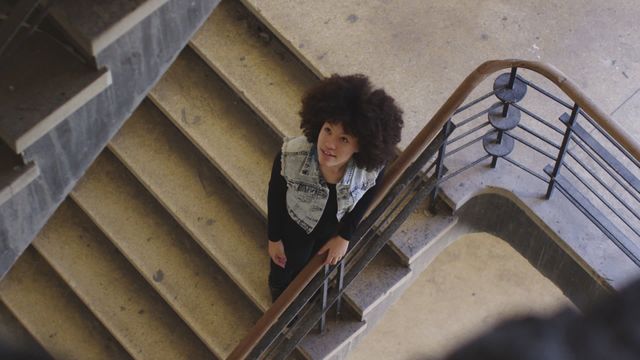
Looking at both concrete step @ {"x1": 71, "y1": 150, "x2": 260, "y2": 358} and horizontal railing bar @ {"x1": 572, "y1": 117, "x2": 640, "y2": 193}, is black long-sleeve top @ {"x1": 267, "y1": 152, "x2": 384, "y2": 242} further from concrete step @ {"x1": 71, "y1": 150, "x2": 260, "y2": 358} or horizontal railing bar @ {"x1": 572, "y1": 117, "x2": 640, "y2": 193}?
concrete step @ {"x1": 71, "y1": 150, "x2": 260, "y2": 358}

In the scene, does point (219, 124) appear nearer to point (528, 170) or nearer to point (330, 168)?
point (330, 168)

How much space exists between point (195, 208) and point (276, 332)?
0.98 metres

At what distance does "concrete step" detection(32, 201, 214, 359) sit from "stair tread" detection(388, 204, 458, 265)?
4.13 feet

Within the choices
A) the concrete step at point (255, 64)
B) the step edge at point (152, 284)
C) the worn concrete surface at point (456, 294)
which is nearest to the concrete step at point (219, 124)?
the concrete step at point (255, 64)

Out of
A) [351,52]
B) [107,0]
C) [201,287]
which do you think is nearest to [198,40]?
[351,52]

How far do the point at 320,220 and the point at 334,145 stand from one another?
50 centimetres

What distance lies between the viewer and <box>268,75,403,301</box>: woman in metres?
3.16

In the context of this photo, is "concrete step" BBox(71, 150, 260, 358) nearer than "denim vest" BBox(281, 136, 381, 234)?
No

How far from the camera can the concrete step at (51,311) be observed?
5.03m

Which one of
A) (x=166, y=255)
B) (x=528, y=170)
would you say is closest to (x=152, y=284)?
(x=166, y=255)

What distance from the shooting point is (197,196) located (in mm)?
4555

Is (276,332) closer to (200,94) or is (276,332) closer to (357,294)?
(357,294)

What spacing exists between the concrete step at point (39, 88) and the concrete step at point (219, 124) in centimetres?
136

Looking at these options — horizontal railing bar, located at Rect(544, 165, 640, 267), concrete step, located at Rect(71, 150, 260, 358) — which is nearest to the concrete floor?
horizontal railing bar, located at Rect(544, 165, 640, 267)
